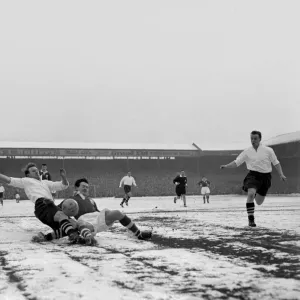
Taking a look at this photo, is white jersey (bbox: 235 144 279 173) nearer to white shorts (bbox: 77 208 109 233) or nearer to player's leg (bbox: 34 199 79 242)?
white shorts (bbox: 77 208 109 233)

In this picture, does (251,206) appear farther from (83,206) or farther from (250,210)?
(83,206)

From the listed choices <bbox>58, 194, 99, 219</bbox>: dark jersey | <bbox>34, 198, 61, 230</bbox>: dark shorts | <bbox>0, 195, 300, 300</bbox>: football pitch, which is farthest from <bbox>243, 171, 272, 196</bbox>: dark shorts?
<bbox>34, 198, 61, 230</bbox>: dark shorts

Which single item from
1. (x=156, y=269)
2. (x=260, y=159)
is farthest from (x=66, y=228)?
(x=260, y=159)

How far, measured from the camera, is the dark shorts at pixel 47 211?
5.75 metres

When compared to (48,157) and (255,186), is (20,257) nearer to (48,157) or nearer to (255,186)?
(255,186)

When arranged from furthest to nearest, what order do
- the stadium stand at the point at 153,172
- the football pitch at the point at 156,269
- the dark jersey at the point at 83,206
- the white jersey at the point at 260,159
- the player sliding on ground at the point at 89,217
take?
the stadium stand at the point at 153,172 < the white jersey at the point at 260,159 < the dark jersey at the point at 83,206 < the player sliding on ground at the point at 89,217 < the football pitch at the point at 156,269

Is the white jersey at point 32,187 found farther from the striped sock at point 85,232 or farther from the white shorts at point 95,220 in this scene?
the striped sock at point 85,232

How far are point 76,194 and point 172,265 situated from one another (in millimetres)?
2666

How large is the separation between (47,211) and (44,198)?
253 mm

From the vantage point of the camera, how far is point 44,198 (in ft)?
19.8

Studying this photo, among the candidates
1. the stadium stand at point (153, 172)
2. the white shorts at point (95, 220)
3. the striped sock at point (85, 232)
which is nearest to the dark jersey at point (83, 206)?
the white shorts at point (95, 220)

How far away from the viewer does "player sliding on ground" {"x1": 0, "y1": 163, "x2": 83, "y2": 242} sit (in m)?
5.52

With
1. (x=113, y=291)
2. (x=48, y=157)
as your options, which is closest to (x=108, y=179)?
(x=48, y=157)

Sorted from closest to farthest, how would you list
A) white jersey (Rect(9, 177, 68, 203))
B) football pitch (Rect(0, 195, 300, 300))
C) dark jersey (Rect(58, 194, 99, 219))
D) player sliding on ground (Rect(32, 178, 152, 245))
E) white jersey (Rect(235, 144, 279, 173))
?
football pitch (Rect(0, 195, 300, 300))
player sliding on ground (Rect(32, 178, 152, 245))
dark jersey (Rect(58, 194, 99, 219))
white jersey (Rect(9, 177, 68, 203))
white jersey (Rect(235, 144, 279, 173))
